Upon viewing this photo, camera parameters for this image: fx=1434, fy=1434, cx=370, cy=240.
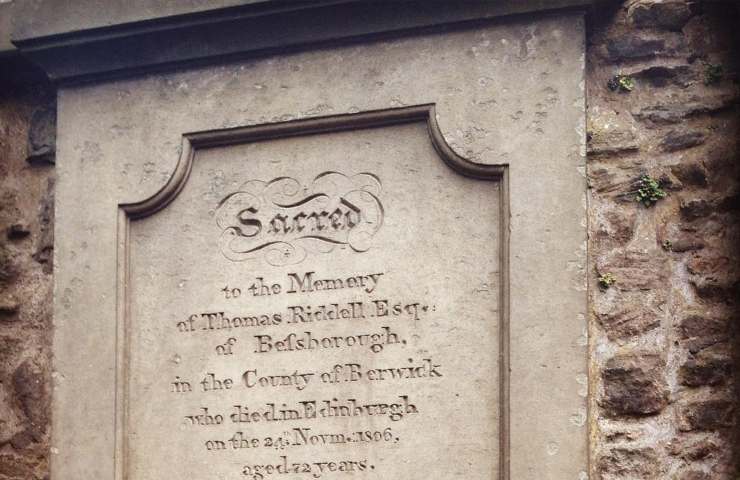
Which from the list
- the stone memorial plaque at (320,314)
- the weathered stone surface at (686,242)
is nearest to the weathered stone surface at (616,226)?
Answer: the weathered stone surface at (686,242)

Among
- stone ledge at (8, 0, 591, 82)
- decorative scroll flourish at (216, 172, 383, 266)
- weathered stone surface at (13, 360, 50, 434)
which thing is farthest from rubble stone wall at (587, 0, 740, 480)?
weathered stone surface at (13, 360, 50, 434)

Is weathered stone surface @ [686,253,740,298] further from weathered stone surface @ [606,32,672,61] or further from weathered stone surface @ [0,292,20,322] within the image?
weathered stone surface @ [0,292,20,322]

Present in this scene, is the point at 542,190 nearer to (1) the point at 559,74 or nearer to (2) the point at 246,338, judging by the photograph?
(1) the point at 559,74

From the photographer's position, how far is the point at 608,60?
510 centimetres

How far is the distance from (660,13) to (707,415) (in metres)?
1.42

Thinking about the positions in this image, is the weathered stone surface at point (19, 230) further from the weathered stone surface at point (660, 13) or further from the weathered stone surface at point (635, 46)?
the weathered stone surface at point (660, 13)

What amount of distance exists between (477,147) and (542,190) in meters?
0.29

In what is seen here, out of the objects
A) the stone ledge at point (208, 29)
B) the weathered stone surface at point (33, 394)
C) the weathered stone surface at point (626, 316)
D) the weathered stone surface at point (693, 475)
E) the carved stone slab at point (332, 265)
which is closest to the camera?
the weathered stone surface at point (693, 475)

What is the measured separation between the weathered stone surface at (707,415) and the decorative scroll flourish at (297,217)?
129 cm

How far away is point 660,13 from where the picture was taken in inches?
199

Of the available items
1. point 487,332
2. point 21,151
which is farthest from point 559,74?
point 21,151

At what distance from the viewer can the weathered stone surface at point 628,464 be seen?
15.7 feet

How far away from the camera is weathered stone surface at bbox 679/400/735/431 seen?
4750mm

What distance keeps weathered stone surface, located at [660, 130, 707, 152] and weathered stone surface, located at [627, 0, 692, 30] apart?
385 millimetres
